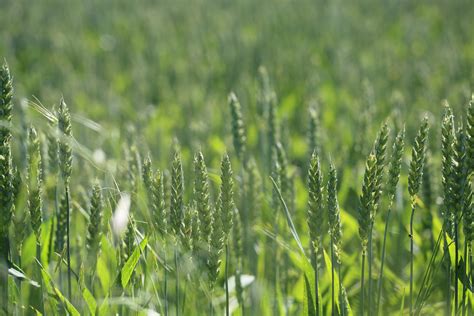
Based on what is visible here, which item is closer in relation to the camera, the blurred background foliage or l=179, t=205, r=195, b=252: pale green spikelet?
l=179, t=205, r=195, b=252: pale green spikelet

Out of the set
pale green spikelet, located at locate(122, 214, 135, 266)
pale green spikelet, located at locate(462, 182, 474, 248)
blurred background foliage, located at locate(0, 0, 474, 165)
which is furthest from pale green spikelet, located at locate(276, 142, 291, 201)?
blurred background foliage, located at locate(0, 0, 474, 165)

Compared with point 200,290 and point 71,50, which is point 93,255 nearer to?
point 200,290

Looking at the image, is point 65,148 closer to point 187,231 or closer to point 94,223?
point 94,223

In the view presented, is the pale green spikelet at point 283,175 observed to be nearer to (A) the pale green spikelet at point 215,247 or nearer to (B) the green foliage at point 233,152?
(B) the green foliage at point 233,152

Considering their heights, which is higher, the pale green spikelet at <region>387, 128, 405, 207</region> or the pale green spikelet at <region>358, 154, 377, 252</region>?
the pale green spikelet at <region>387, 128, 405, 207</region>

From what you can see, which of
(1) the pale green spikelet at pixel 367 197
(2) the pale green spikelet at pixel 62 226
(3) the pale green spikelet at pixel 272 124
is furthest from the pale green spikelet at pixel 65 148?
(3) the pale green spikelet at pixel 272 124

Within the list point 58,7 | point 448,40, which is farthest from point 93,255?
point 58,7

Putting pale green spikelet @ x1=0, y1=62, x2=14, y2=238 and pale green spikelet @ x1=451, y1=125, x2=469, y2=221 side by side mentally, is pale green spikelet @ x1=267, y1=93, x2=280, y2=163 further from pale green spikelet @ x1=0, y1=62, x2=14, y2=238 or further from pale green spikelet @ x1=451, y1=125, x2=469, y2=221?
pale green spikelet @ x1=0, y1=62, x2=14, y2=238

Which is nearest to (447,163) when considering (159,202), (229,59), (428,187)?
(159,202)

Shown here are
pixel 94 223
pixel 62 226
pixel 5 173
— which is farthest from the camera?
pixel 62 226

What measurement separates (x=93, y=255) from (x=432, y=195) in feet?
3.91

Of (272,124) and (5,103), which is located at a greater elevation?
(272,124)

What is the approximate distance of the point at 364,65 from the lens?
4855mm

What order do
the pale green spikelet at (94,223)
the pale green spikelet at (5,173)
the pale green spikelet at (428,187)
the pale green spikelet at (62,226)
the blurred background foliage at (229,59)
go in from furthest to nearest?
1. the blurred background foliage at (229,59)
2. the pale green spikelet at (428,187)
3. the pale green spikelet at (62,226)
4. the pale green spikelet at (94,223)
5. the pale green spikelet at (5,173)
